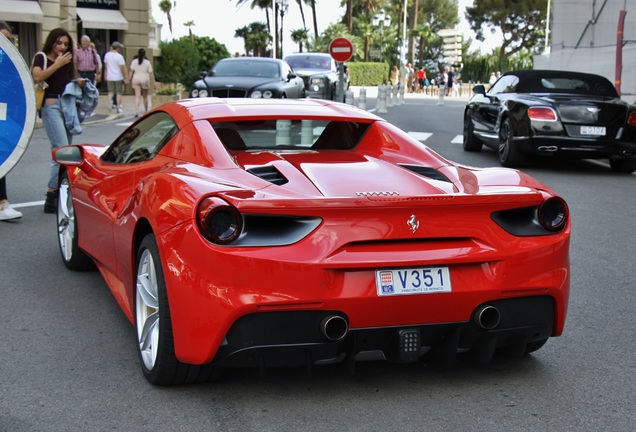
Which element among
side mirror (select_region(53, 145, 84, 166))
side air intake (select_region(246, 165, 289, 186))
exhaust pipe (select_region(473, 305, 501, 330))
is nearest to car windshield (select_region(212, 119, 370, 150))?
side air intake (select_region(246, 165, 289, 186))

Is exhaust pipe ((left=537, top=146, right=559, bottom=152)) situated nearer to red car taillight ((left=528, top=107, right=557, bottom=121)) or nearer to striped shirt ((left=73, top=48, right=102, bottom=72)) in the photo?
red car taillight ((left=528, top=107, right=557, bottom=121))

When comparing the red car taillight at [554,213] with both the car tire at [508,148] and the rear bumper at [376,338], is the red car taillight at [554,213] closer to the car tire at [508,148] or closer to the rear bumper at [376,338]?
the rear bumper at [376,338]

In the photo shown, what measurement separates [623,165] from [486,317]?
1093 centimetres

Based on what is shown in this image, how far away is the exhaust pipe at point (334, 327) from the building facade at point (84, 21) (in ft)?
101

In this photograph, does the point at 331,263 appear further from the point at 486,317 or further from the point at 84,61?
the point at 84,61

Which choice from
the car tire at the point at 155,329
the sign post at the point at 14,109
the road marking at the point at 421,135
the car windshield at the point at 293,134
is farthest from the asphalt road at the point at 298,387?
the road marking at the point at 421,135

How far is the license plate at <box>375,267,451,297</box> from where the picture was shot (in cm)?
384

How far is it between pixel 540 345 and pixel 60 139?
20.4ft

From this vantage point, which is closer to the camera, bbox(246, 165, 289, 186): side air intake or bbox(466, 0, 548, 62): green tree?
bbox(246, 165, 289, 186): side air intake

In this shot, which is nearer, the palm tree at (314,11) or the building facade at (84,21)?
the building facade at (84,21)

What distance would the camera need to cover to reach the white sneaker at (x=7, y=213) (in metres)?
8.67

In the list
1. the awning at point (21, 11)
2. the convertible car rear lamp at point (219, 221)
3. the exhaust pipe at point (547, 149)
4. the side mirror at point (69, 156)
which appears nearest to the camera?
the convertible car rear lamp at point (219, 221)

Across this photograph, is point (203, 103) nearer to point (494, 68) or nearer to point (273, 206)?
point (273, 206)

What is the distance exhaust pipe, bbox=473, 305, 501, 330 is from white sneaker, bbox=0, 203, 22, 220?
230 inches
